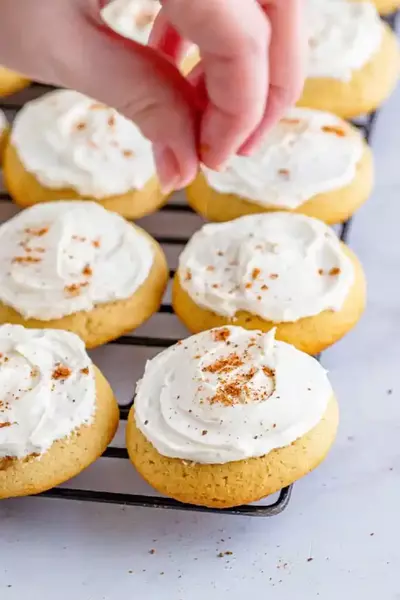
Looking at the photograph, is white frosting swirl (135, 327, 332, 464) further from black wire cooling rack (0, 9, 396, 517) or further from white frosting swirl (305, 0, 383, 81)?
white frosting swirl (305, 0, 383, 81)

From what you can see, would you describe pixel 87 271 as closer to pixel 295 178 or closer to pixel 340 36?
pixel 295 178

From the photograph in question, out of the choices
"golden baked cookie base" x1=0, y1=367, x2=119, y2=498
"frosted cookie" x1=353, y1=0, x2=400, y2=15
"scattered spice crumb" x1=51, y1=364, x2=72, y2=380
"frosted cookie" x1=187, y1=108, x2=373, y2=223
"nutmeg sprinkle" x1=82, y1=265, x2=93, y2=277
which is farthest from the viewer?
"frosted cookie" x1=353, y1=0, x2=400, y2=15

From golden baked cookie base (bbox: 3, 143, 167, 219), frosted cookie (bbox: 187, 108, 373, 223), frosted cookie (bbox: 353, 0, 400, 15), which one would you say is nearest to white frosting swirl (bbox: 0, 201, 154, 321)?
golden baked cookie base (bbox: 3, 143, 167, 219)

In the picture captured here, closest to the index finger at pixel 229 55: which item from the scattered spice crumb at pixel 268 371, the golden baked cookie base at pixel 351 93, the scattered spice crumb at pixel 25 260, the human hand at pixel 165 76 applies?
the human hand at pixel 165 76

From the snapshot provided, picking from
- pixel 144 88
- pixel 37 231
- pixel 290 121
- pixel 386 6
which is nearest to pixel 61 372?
pixel 37 231

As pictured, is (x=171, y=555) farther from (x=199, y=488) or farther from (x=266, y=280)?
(x=266, y=280)

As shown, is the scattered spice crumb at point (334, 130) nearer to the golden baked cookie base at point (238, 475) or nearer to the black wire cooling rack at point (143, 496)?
the black wire cooling rack at point (143, 496)

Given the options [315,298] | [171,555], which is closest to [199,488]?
[171,555]
